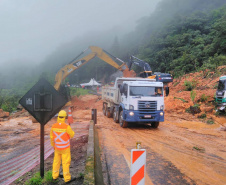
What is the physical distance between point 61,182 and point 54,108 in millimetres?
1574

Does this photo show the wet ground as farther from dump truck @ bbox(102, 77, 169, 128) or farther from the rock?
the rock

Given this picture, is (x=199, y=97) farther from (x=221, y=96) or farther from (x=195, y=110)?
(x=221, y=96)

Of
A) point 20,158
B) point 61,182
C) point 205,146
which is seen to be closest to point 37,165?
point 20,158

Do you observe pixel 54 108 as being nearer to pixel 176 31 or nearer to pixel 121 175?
pixel 121 175

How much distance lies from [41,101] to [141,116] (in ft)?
24.3

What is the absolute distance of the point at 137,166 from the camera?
3686 mm

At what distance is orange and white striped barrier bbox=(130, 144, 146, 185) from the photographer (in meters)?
3.64

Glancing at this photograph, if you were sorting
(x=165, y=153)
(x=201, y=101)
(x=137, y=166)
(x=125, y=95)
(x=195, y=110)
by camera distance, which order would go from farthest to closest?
(x=201, y=101) < (x=195, y=110) < (x=125, y=95) < (x=165, y=153) < (x=137, y=166)

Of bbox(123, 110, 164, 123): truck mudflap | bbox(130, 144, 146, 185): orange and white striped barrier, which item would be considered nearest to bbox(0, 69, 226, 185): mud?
bbox(123, 110, 164, 123): truck mudflap

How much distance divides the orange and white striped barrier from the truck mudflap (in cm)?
736

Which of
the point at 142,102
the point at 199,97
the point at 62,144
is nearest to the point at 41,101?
the point at 62,144

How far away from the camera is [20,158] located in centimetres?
685

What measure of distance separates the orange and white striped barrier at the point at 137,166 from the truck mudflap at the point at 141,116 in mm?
7357

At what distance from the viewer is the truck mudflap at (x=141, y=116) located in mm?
11078
